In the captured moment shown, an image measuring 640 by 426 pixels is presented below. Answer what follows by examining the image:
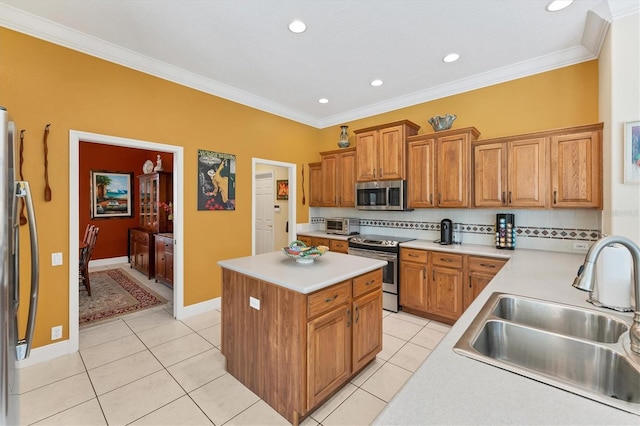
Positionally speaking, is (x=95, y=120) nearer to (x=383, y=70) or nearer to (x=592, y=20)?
(x=383, y=70)

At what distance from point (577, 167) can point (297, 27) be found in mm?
3090

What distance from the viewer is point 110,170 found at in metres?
6.39

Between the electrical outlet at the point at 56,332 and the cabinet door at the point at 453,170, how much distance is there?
439cm

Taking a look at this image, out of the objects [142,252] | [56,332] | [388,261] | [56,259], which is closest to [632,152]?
[388,261]

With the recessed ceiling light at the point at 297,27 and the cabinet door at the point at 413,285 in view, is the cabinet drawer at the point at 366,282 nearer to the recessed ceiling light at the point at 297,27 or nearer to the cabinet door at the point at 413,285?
the cabinet door at the point at 413,285

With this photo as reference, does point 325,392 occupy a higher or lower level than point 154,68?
lower

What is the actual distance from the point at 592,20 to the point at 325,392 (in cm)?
385

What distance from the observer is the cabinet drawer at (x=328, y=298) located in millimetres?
1849

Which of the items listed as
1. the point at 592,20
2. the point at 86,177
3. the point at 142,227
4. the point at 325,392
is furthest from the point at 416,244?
the point at 86,177

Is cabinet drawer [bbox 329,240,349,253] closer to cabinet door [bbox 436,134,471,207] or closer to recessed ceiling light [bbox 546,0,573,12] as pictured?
cabinet door [bbox 436,134,471,207]

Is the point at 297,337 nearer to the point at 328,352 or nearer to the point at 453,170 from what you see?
the point at 328,352

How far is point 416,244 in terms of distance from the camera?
366 centimetres

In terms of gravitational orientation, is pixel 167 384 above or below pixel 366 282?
below

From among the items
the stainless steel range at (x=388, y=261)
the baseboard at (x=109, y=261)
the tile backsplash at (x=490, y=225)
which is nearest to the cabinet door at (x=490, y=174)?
the tile backsplash at (x=490, y=225)
